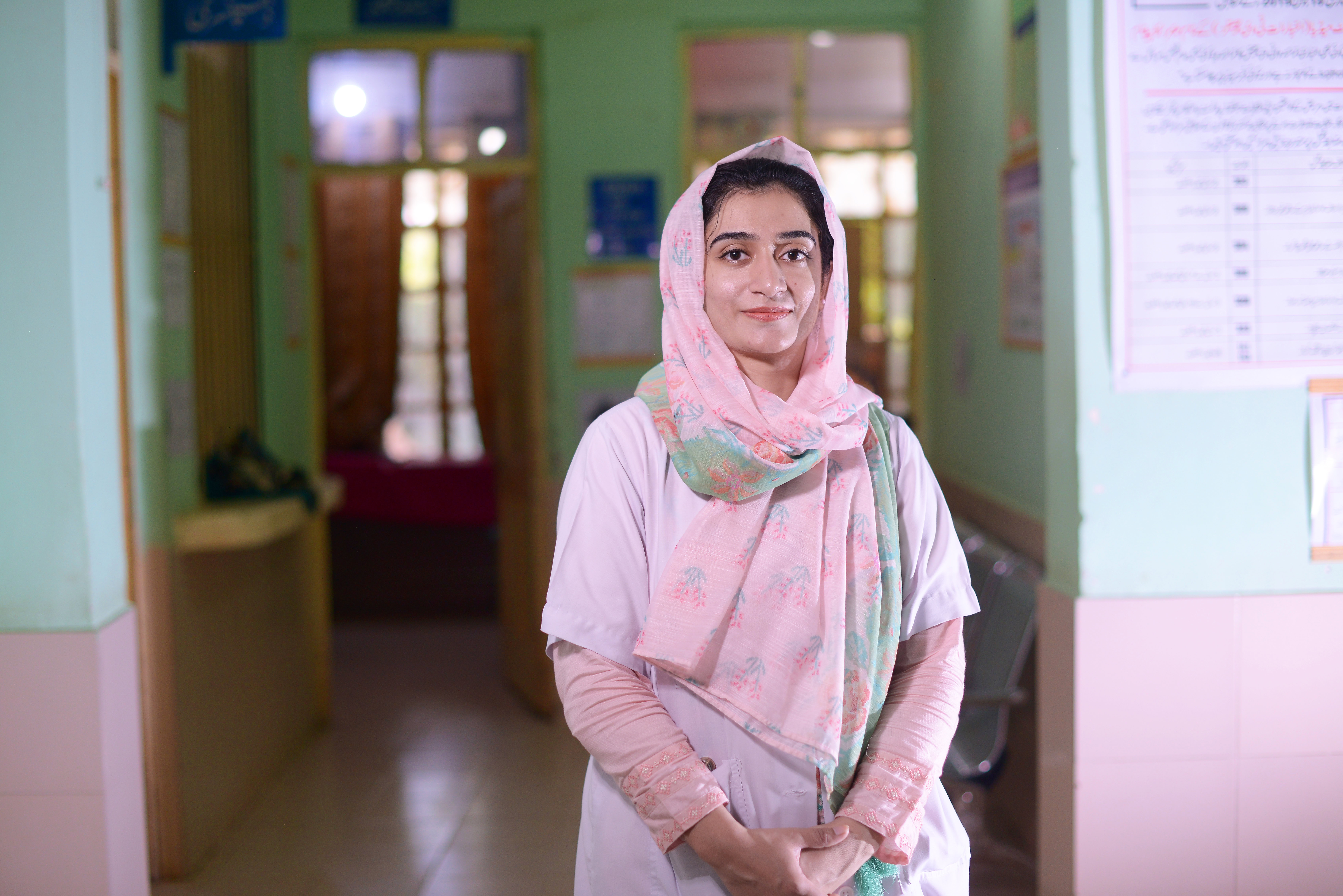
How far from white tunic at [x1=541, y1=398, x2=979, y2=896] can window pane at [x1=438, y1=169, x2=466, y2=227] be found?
250 inches

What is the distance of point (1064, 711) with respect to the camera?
6.69ft

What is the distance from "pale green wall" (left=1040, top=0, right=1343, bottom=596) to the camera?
1.95m

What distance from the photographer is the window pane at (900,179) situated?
4473mm

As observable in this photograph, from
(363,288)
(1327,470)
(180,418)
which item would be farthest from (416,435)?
(1327,470)

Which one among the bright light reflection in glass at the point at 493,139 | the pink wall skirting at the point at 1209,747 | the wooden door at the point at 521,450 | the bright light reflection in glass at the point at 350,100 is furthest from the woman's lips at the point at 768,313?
the bright light reflection in glass at the point at 350,100

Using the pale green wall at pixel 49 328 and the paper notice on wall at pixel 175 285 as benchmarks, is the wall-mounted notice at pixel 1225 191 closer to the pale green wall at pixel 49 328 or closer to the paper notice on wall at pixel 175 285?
the pale green wall at pixel 49 328

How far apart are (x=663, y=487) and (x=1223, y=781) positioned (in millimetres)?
1257

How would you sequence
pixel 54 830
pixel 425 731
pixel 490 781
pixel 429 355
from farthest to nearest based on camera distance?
pixel 429 355 < pixel 425 731 < pixel 490 781 < pixel 54 830

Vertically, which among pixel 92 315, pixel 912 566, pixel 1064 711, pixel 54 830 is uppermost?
pixel 92 315

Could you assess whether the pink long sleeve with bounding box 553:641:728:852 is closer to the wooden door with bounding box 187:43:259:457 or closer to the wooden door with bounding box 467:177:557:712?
the wooden door with bounding box 187:43:259:457

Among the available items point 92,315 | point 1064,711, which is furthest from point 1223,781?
point 92,315

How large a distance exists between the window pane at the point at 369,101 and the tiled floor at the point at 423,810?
2224mm

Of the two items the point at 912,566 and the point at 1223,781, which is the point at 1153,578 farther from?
the point at 912,566

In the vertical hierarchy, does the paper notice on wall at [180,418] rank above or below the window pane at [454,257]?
below
